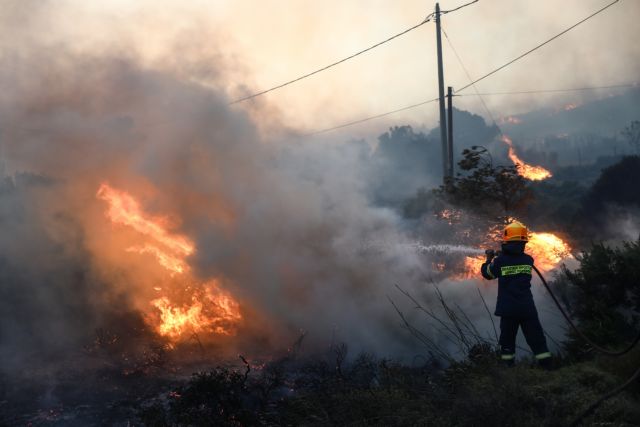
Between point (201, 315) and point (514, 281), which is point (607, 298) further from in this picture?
point (201, 315)

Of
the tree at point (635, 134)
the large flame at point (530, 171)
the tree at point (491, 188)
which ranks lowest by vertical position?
the tree at point (491, 188)

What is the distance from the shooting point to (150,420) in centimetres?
582

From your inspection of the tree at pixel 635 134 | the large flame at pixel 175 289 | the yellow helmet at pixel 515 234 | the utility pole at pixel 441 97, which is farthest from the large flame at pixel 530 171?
the tree at pixel 635 134

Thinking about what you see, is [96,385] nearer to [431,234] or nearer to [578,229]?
[431,234]

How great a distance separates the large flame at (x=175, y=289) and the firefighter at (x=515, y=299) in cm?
570

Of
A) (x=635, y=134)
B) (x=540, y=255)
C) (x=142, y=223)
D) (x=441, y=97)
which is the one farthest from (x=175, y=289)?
(x=635, y=134)

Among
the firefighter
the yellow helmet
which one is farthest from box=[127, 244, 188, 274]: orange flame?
the yellow helmet

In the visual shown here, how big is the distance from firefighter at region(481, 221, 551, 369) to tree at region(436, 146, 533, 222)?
231 inches

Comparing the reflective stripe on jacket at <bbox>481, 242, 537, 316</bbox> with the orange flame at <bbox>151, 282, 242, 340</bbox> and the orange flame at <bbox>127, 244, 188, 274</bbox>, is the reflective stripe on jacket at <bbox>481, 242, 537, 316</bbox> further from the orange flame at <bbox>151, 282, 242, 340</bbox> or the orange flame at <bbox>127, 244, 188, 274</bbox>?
the orange flame at <bbox>127, 244, 188, 274</bbox>

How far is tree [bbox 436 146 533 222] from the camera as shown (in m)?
11.5

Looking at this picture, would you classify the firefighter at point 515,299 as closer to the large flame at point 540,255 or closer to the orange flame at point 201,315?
the large flame at point 540,255

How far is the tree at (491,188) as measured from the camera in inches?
454

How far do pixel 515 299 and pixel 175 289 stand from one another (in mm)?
6662

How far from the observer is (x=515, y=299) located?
5691 mm
